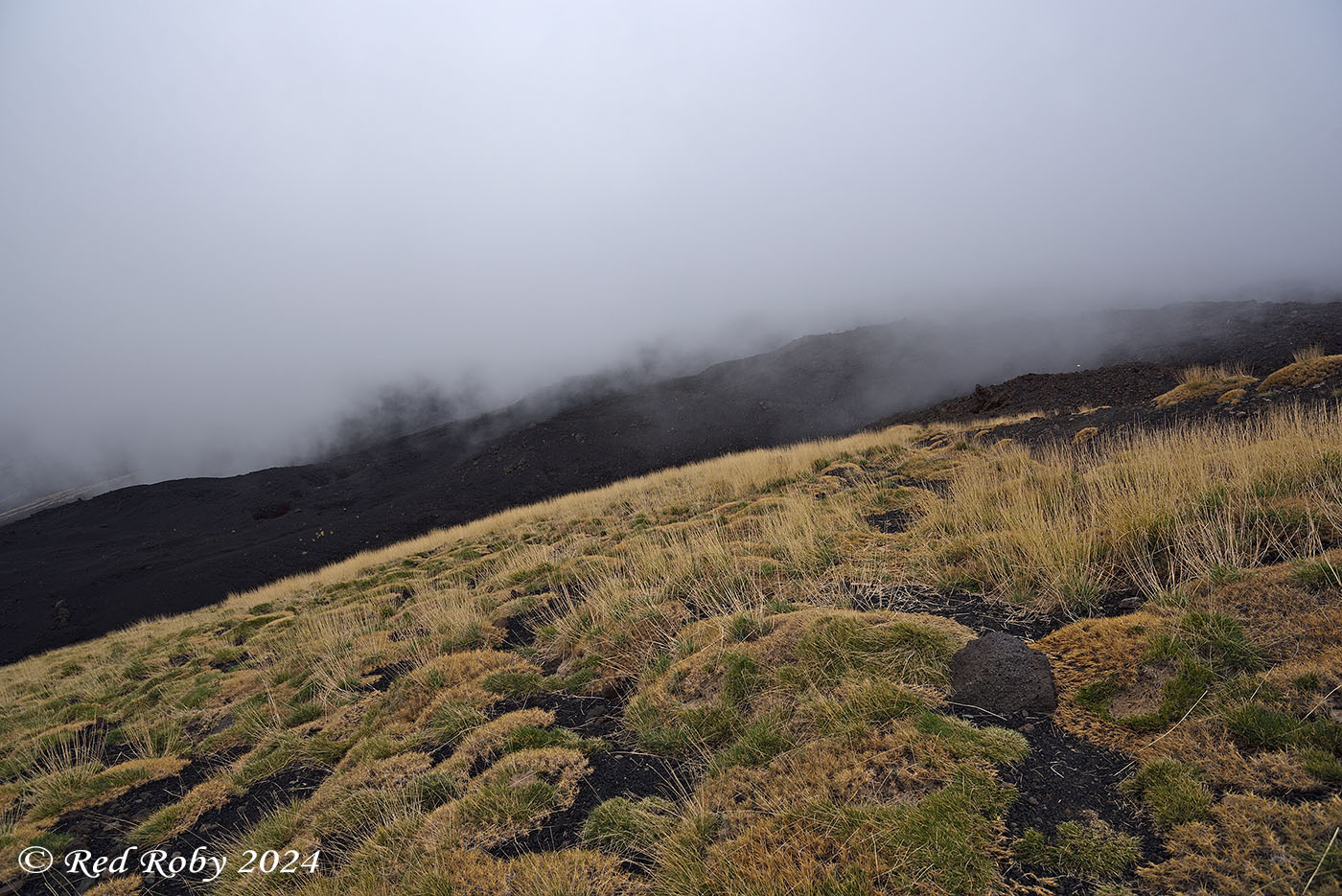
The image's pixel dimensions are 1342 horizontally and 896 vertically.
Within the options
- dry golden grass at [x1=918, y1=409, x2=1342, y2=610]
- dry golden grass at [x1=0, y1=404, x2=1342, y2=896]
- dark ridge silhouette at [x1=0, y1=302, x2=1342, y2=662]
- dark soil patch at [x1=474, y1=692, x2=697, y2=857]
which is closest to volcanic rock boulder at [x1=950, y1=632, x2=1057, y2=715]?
dry golden grass at [x1=0, y1=404, x2=1342, y2=896]

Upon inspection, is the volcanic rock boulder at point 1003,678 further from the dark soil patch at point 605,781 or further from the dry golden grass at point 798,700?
the dark soil patch at point 605,781

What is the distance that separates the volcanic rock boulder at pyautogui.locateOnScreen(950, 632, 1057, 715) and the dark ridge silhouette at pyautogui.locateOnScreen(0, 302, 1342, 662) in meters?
25.9

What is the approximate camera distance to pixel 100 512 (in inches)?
2466

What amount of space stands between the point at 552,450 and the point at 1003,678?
54262mm

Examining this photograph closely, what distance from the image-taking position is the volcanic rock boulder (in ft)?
10.2

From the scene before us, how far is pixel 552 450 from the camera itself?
2183 inches

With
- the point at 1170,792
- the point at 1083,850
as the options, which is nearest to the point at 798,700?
the point at 1083,850

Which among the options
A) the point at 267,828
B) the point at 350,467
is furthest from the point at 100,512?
the point at 267,828

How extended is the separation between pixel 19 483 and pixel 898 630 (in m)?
214

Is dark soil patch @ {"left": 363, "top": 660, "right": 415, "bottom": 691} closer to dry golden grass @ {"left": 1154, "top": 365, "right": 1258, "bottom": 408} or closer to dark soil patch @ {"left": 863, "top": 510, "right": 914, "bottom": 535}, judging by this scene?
dark soil patch @ {"left": 863, "top": 510, "right": 914, "bottom": 535}

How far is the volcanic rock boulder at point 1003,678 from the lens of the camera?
3094mm

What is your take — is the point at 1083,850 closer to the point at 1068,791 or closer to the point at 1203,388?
the point at 1068,791

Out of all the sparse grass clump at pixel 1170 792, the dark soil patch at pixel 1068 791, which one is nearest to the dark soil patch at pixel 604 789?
the dark soil patch at pixel 1068 791

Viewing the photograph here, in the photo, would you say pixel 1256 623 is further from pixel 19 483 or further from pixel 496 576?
pixel 19 483
